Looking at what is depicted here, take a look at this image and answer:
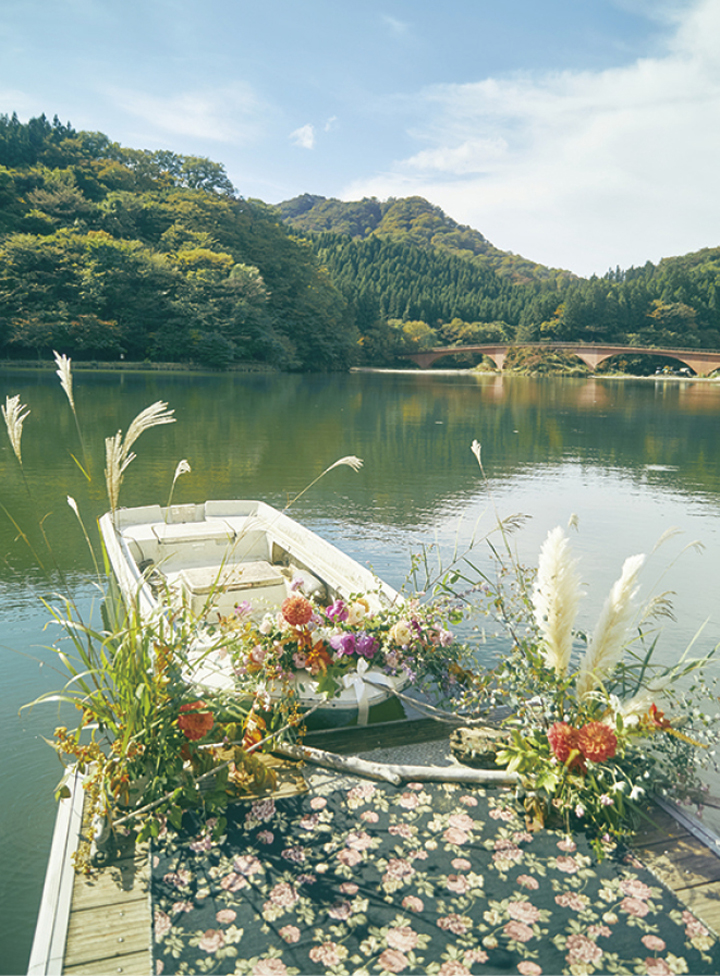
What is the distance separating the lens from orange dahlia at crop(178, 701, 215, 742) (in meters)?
3.03

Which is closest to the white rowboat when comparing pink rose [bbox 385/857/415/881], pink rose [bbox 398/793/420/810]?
pink rose [bbox 398/793/420/810]

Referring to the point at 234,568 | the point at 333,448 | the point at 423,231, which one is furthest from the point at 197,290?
the point at 423,231

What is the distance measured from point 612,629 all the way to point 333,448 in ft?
49.3

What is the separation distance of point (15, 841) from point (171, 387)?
34046 mm

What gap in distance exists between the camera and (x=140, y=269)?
1966 inches

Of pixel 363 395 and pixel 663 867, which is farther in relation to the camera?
pixel 363 395

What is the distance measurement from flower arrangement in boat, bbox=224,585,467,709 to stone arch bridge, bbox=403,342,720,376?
237 feet

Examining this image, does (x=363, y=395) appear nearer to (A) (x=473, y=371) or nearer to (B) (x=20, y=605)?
(B) (x=20, y=605)

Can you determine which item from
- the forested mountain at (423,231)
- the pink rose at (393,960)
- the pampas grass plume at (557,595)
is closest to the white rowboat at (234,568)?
the pampas grass plume at (557,595)

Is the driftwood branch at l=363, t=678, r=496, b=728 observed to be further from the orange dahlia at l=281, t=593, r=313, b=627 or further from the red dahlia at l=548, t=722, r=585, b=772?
the red dahlia at l=548, t=722, r=585, b=772

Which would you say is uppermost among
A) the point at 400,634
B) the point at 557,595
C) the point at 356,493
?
the point at 557,595

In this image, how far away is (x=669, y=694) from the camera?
3.12 metres

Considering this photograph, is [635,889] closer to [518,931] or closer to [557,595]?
[518,931]

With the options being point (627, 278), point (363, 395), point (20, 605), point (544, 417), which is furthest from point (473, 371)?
point (20, 605)
